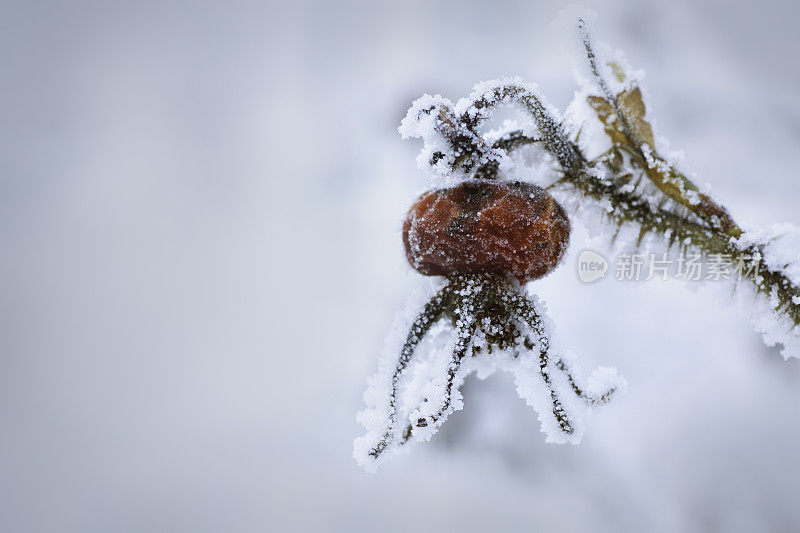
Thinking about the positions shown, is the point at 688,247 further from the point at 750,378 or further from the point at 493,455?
the point at 493,455

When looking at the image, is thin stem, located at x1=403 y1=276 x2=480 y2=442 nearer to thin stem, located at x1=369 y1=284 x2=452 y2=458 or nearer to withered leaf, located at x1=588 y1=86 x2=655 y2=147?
thin stem, located at x1=369 y1=284 x2=452 y2=458

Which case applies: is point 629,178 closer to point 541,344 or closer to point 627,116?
point 627,116

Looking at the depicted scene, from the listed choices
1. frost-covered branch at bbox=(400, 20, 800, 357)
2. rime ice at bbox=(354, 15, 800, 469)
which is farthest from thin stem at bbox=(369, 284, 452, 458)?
frost-covered branch at bbox=(400, 20, 800, 357)

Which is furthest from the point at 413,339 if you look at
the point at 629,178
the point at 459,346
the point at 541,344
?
the point at 629,178

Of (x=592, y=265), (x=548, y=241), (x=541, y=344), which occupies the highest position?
(x=592, y=265)

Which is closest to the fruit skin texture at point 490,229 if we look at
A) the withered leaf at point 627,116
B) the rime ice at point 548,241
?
the rime ice at point 548,241

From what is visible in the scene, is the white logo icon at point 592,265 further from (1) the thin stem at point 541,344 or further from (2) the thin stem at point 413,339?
(2) the thin stem at point 413,339

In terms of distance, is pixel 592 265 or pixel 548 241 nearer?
pixel 548 241

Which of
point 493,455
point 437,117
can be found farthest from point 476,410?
point 437,117
